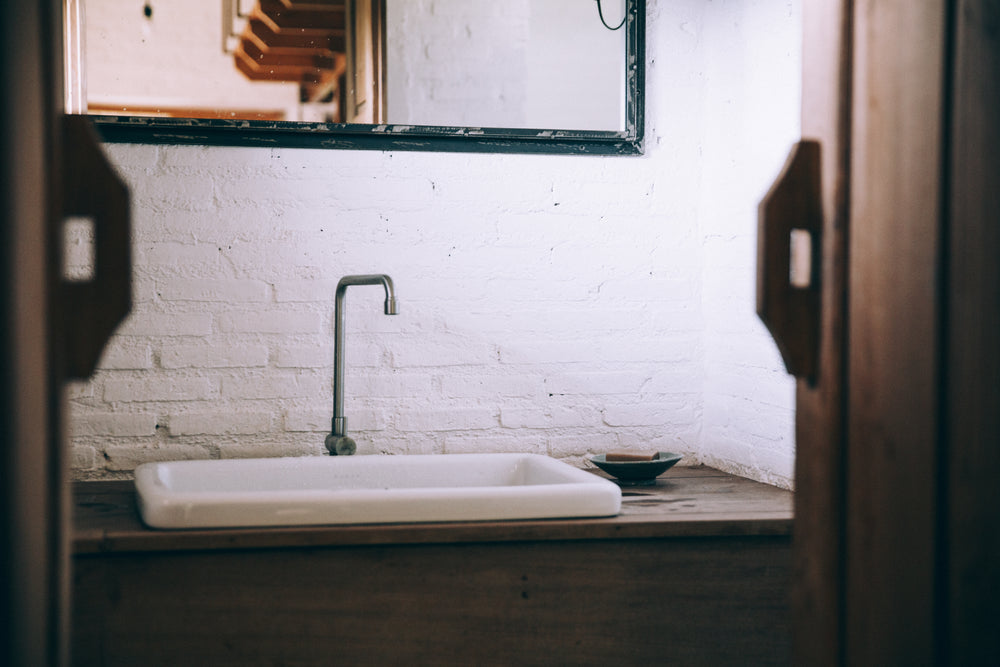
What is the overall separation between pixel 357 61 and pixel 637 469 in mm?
1004

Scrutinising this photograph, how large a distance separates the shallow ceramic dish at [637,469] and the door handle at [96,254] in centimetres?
111

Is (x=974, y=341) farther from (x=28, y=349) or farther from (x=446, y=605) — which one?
(x=446, y=605)

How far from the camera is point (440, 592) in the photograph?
1241 mm

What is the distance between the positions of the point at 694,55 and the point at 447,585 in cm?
131

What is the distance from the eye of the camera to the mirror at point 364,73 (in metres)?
1.68

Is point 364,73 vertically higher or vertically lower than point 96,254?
higher

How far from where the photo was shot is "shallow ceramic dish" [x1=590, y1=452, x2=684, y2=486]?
5.24ft

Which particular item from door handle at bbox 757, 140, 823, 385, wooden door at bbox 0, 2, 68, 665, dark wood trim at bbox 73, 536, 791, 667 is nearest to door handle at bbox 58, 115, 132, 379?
wooden door at bbox 0, 2, 68, 665

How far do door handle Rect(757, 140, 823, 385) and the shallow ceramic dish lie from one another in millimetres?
868

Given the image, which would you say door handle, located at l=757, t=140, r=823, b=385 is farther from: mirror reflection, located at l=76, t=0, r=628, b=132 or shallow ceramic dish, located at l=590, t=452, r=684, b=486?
mirror reflection, located at l=76, t=0, r=628, b=132

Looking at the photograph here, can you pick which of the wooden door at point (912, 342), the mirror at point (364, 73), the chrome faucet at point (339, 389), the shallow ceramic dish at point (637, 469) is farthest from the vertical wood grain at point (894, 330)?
the mirror at point (364, 73)

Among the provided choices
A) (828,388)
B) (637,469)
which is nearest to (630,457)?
(637,469)

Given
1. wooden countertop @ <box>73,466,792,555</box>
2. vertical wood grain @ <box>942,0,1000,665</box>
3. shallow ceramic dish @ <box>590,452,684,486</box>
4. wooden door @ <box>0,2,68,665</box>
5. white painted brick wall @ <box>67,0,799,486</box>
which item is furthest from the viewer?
white painted brick wall @ <box>67,0,799,486</box>

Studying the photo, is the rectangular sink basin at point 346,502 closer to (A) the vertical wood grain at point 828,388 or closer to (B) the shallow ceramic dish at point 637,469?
(B) the shallow ceramic dish at point 637,469
